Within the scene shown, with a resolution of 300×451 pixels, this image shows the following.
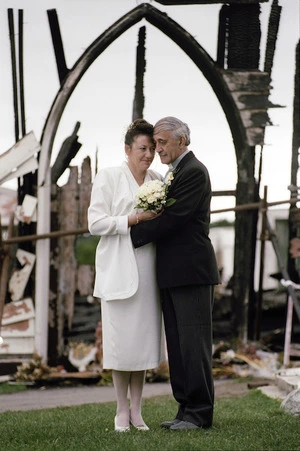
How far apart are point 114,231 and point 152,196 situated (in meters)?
0.33

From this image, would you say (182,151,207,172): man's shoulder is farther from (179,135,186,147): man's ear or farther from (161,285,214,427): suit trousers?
(161,285,214,427): suit trousers

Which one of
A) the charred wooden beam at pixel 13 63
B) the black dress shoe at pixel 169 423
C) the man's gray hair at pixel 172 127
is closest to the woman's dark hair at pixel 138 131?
the man's gray hair at pixel 172 127

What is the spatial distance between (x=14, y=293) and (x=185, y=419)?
3705mm

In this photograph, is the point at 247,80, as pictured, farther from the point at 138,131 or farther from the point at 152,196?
the point at 152,196

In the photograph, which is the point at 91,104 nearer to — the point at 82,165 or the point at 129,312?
the point at 82,165

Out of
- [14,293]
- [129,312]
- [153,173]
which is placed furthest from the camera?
[14,293]

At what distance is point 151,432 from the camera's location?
226 inches

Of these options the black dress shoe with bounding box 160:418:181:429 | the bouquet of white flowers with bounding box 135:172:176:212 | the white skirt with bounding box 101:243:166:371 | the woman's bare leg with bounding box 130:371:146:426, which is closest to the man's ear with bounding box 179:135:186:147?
the bouquet of white flowers with bounding box 135:172:176:212

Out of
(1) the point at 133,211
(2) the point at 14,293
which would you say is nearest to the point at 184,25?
(2) the point at 14,293

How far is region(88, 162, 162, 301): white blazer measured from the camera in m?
5.82

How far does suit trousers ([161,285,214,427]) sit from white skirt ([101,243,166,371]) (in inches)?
4.6

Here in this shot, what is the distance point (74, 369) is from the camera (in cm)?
931

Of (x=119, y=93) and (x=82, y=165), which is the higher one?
(x=119, y=93)

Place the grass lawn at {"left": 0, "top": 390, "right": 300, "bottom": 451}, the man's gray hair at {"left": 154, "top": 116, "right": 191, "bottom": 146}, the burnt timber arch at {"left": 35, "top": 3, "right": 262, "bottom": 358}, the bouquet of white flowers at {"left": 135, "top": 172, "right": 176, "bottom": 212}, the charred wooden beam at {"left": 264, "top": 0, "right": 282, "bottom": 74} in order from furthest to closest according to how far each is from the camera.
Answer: the charred wooden beam at {"left": 264, "top": 0, "right": 282, "bottom": 74} → the burnt timber arch at {"left": 35, "top": 3, "right": 262, "bottom": 358} → the man's gray hair at {"left": 154, "top": 116, "right": 191, "bottom": 146} → the bouquet of white flowers at {"left": 135, "top": 172, "right": 176, "bottom": 212} → the grass lawn at {"left": 0, "top": 390, "right": 300, "bottom": 451}
